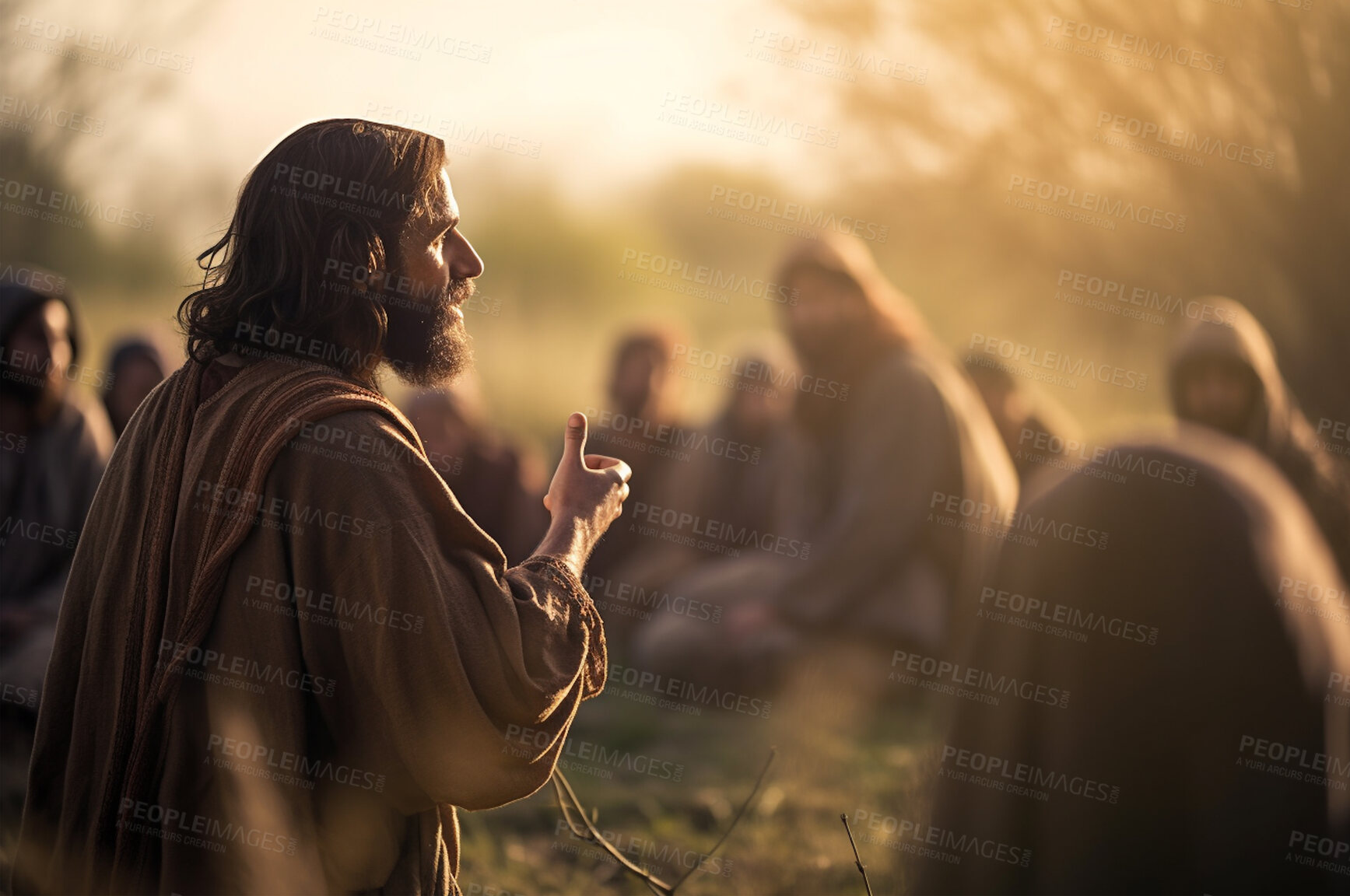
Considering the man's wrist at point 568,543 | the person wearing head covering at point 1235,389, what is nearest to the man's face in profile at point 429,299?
the man's wrist at point 568,543

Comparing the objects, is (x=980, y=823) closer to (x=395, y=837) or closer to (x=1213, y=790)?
(x=1213, y=790)

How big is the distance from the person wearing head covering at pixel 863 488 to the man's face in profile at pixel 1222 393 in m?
2.67

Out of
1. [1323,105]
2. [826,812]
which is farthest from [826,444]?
[1323,105]

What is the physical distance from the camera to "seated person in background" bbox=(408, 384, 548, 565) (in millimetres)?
10172

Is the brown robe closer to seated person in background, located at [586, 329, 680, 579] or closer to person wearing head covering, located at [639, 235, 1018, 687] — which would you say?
person wearing head covering, located at [639, 235, 1018, 687]

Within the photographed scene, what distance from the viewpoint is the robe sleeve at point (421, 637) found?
2.10m

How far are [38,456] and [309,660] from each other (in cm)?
467

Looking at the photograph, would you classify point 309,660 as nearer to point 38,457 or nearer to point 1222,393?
point 1222,393

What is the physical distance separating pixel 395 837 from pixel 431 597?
1.65ft

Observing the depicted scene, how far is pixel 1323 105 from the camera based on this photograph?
27.7 ft

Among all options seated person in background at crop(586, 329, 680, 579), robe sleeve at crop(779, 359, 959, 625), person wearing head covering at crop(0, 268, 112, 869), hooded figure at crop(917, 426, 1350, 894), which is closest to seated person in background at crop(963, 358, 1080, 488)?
robe sleeve at crop(779, 359, 959, 625)

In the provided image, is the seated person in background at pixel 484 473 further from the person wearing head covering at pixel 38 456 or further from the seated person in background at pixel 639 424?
the person wearing head covering at pixel 38 456

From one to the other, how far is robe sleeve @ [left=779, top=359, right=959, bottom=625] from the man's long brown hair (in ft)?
19.6

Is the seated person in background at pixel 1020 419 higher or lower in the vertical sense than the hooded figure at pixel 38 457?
lower
